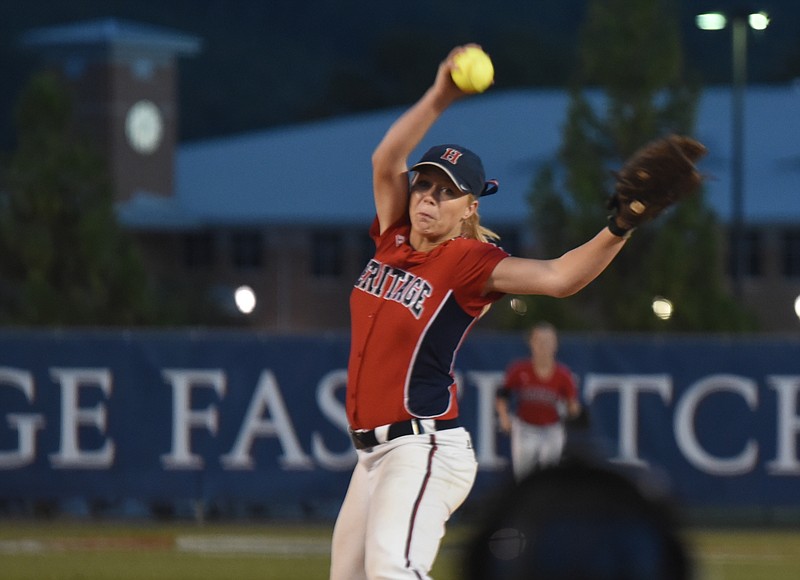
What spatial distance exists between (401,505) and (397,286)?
85cm

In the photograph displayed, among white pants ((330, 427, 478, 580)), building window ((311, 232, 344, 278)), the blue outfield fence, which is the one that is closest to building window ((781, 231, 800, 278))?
building window ((311, 232, 344, 278))

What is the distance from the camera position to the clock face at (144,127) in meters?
58.5

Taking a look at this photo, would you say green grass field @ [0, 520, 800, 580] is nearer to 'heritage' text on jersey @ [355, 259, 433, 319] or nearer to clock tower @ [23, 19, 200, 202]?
'heritage' text on jersey @ [355, 259, 433, 319]

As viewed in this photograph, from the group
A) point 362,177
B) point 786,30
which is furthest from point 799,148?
point 786,30

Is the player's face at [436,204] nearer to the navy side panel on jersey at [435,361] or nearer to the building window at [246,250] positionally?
the navy side panel on jersey at [435,361]

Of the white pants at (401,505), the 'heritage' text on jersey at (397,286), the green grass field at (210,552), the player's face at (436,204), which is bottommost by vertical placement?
the green grass field at (210,552)

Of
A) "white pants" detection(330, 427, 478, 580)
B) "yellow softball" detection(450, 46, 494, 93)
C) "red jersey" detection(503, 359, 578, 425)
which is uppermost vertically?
"yellow softball" detection(450, 46, 494, 93)

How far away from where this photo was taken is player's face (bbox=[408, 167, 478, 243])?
20.4 feet

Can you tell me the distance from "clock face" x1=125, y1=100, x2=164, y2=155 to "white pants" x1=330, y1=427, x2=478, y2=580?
53226 millimetres

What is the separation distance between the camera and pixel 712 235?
36.4 meters

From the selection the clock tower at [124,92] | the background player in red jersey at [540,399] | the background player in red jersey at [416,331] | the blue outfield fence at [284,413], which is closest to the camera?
the background player in red jersey at [416,331]

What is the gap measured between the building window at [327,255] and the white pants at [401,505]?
47.2m

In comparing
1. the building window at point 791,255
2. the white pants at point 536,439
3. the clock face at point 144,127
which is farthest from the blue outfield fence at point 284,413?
the clock face at point 144,127

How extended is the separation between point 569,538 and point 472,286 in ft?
9.50
